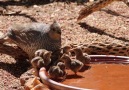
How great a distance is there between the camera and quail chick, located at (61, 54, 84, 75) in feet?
8.86

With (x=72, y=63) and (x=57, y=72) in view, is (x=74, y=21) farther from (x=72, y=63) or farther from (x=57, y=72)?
(x=57, y=72)

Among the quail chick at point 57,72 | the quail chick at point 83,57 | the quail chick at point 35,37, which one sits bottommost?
the quail chick at point 57,72

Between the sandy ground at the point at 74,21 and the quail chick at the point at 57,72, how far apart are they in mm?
1620

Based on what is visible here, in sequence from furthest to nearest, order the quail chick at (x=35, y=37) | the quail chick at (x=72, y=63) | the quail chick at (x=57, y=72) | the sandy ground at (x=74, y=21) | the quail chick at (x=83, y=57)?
the sandy ground at (x=74, y=21) < the quail chick at (x=35, y=37) < the quail chick at (x=83, y=57) < the quail chick at (x=72, y=63) < the quail chick at (x=57, y=72)

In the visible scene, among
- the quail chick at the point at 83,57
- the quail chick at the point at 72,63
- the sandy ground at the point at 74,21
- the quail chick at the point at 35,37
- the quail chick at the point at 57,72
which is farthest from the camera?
the sandy ground at the point at 74,21

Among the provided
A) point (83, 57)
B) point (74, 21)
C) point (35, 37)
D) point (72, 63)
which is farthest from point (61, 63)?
point (74, 21)

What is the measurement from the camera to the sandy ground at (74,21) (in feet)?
17.1

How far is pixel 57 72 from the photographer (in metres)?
2.58

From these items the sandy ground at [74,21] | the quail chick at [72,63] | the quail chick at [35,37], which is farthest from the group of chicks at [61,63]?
the sandy ground at [74,21]

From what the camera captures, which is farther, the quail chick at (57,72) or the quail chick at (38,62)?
the quail chick at (38,62)

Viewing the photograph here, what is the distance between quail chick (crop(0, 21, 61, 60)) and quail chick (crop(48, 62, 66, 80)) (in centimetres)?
41

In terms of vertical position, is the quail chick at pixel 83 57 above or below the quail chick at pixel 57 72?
above

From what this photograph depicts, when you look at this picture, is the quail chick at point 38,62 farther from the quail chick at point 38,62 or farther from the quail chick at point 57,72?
the quail chick at point 57,72

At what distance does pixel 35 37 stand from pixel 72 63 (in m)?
0.84
